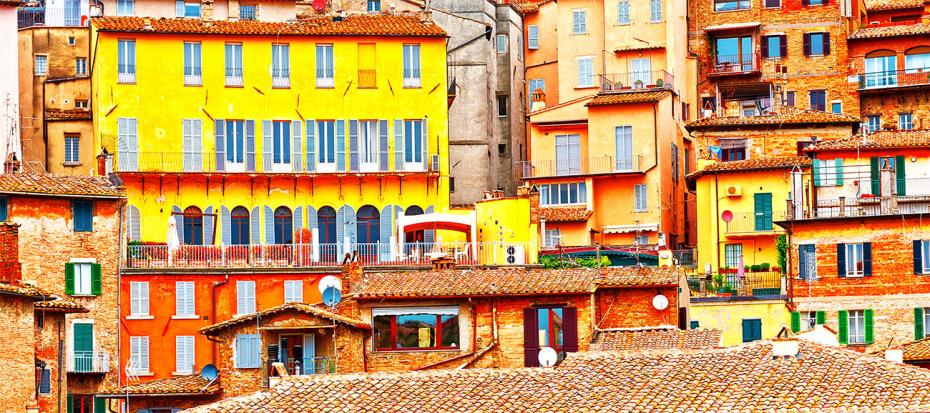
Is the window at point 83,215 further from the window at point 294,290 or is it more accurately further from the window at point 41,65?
the window at point 41,65

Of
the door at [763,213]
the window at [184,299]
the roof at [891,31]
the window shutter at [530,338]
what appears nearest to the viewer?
the window shutter at [530,338]

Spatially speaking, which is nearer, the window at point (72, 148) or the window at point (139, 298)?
the window at point (139, 298)

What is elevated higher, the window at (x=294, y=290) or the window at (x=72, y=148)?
the window at (x=72, y=148)

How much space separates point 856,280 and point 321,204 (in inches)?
831

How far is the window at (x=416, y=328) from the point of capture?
234ft

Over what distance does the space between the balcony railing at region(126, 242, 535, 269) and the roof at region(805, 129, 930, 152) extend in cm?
1138

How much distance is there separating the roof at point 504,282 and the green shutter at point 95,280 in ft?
33.3

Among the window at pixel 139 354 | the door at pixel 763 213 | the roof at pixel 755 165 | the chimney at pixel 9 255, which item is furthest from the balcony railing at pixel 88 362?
the door at pixel 763 213

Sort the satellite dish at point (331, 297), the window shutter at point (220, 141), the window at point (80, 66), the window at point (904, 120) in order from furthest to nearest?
A: 1. the window at point (904, 120)
2. the window at point (80, 66)
3. the window shutter at point (220, 141)
4. the satellite dish at point (331, 297)

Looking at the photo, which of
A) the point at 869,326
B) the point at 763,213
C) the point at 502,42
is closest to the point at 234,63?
the point at 502,42

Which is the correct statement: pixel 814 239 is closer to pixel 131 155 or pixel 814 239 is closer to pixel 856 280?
pixel 856 280

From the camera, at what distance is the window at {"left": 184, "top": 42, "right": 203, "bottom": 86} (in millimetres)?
89250

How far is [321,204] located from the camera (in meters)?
88.8

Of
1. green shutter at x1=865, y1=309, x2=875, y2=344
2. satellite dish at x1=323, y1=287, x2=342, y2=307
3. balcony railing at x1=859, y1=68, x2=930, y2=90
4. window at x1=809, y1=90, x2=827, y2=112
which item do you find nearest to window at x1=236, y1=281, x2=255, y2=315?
satellite dish at x1=323, y1=287, x2=342, y2=307
